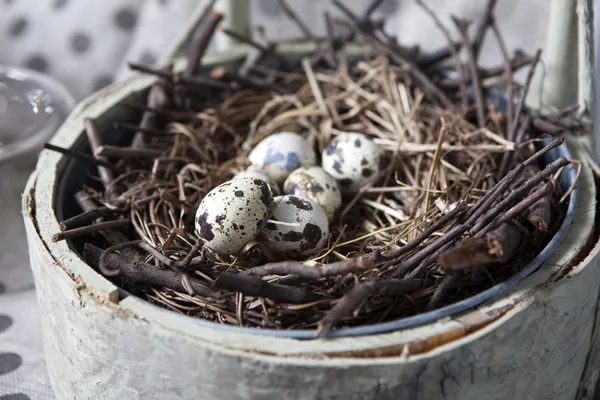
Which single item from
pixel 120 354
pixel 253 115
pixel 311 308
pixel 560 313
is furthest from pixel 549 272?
pixel 253 115

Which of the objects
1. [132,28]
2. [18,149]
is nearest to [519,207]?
[18,149]

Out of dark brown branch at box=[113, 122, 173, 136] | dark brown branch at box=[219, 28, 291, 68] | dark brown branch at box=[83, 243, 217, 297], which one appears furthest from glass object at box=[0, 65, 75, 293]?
dark brown branch at box=[83, 243, 217, 297]

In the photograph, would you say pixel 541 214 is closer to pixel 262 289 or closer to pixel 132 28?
→ pixel 262 289

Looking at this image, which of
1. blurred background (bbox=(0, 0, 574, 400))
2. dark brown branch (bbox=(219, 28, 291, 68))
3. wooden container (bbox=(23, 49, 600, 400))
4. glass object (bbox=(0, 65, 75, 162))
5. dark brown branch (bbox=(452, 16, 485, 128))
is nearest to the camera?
wooden container (bbox=(23, 49, 600, 400))

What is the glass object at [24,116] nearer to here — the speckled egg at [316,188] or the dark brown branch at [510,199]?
the speckled egg at [316,188]

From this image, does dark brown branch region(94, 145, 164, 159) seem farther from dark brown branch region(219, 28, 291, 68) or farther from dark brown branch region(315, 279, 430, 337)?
dark brown branch region(315, 279, 430, 337)

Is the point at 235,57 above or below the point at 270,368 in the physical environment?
above

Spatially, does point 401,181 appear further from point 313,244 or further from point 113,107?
point 113,107

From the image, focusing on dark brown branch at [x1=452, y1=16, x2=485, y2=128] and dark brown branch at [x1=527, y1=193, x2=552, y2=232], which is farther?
dark brown branch at [x1=452, y1=16, x2=485, y2=128]
